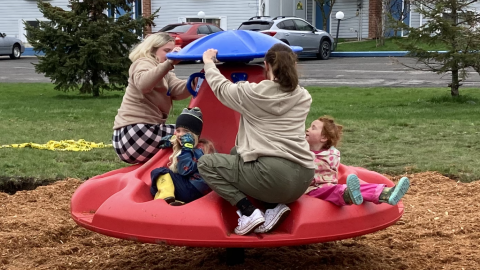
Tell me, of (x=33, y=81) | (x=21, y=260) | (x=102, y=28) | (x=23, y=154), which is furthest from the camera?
(x=33, y=81)

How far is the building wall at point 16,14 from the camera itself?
34.7 metres

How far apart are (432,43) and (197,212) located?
892cm

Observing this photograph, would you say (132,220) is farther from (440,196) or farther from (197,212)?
(440,196)

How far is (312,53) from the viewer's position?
81.4 ft

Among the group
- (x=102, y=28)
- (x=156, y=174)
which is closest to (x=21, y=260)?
(x=156, y=174)

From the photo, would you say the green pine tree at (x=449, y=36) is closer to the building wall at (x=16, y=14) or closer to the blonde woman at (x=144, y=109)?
the blonde woman at (x=144, y=109)

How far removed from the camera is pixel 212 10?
106 feet

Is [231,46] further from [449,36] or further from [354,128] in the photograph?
[449,36]

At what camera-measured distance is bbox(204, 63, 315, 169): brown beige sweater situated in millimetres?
3584

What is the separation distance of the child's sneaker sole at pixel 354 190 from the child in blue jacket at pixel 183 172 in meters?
0.84

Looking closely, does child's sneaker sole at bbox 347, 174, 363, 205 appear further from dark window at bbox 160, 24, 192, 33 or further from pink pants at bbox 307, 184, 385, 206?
dark window at bbox 160, 24, 192, 33

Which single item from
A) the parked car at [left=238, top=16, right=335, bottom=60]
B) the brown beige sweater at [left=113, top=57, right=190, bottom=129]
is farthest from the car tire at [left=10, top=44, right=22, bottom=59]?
the brown beige sweater at [left=113, top=57, right=190, bottom=129]

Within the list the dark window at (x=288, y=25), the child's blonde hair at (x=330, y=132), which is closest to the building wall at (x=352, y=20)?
the dark window at (x=288, y=25)

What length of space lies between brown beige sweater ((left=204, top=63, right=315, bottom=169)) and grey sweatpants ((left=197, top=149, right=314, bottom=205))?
0.04 metres
